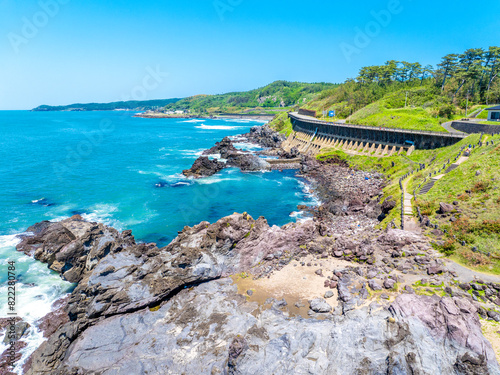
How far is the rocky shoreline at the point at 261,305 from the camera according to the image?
20.5 metres

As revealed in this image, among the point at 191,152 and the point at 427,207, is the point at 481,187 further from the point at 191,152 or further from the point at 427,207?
the point at 191,152

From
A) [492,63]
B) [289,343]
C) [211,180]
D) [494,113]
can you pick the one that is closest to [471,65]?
[492,63]

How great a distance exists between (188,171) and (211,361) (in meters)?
65.0

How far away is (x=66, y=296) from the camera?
3186cm

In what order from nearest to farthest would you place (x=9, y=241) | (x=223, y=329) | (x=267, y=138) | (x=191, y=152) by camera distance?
1. (x=223, y=329)
2. (x=9, y=241)
3. (x=191, y=152)
4. (x=267, y=138)

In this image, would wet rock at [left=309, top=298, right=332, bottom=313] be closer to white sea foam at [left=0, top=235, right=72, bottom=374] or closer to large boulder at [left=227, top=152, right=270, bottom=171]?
white sea foam at [left=0, top=235, right=72, bottom=374]

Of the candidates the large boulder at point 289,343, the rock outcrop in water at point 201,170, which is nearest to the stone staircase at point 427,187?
the large boulder at point 289,343

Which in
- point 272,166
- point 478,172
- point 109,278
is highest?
point 478,172

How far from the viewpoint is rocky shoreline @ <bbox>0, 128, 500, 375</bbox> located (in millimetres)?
20500

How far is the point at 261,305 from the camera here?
91.7 ft

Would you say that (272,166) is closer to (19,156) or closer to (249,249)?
(249,249)

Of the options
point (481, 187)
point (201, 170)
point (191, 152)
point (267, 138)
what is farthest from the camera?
point (267, 138)

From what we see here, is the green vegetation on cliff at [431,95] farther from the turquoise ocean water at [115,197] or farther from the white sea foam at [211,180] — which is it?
the white sea foam at [211,180]

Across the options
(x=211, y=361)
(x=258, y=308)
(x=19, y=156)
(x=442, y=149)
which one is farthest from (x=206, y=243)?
(x=19, y=156)
